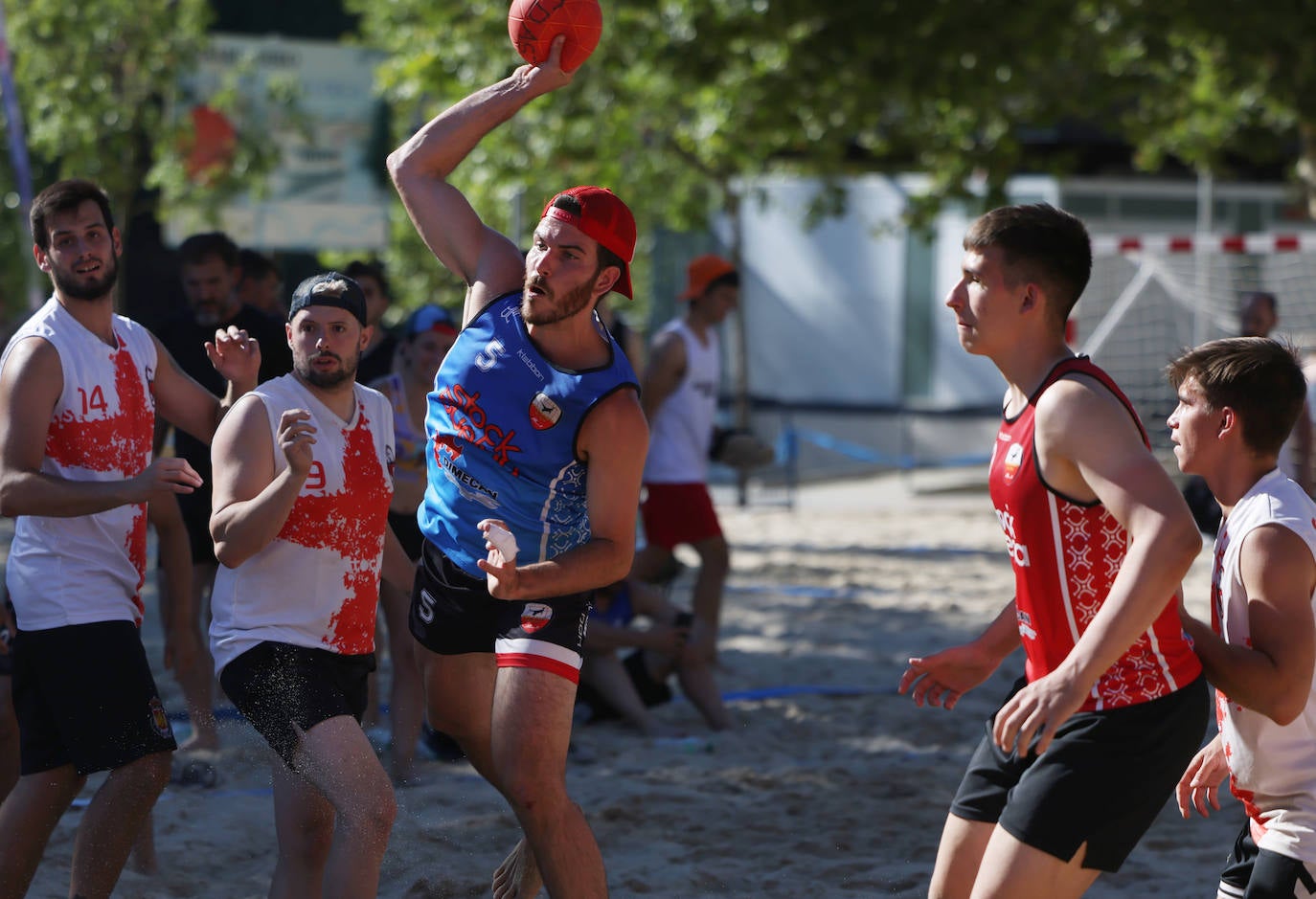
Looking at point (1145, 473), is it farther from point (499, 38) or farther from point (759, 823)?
point (499, 38)

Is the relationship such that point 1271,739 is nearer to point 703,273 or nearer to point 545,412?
point 545,412

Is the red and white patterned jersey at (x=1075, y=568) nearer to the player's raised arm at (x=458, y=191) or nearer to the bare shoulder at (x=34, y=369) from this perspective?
the player's raised arm at (x=458, y=191)

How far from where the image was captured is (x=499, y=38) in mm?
13398

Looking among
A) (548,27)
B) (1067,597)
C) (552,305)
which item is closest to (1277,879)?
(1067,597)

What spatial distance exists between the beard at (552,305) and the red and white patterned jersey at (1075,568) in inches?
46.4

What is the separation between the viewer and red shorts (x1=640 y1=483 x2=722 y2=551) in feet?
24.4

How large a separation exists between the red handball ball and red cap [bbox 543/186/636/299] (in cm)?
51

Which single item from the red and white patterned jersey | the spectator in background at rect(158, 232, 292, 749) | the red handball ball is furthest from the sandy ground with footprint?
the red handball ball

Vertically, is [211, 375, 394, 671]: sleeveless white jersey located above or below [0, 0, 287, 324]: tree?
below

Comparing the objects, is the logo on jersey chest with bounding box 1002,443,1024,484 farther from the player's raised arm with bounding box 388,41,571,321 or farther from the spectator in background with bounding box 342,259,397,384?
the spectator in background with bounding box 342,259,397,384

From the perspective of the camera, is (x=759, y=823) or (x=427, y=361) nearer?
(x=759, y=823)

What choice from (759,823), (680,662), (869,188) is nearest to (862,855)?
(759,823)

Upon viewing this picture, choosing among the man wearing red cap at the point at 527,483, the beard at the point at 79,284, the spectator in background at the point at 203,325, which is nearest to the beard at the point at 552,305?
the man wearing red cap at the point at 527,483

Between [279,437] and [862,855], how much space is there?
2646mm
